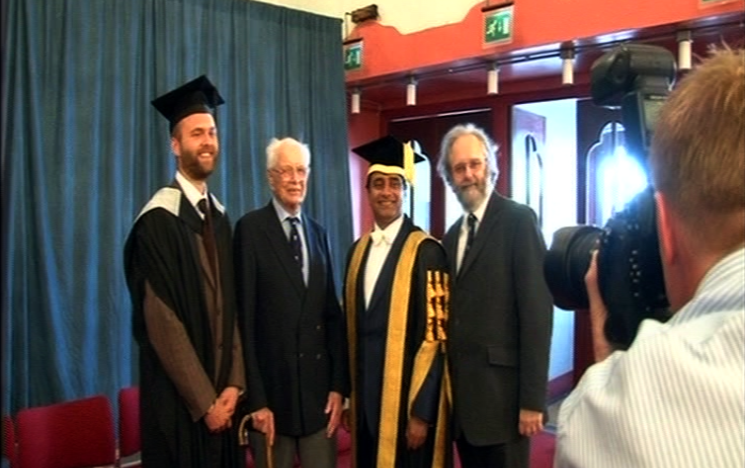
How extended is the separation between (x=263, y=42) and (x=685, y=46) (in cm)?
210

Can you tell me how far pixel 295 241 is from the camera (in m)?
2.32

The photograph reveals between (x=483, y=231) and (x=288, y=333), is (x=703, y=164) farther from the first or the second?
(x=288, y=333)

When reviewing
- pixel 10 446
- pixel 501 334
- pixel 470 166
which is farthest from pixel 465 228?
pixel 10 446

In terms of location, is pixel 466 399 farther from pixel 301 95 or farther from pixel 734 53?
pixel 301 95

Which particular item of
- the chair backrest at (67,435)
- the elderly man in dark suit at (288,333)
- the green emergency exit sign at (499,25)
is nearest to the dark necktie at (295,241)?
the elderly man in dark suit at (288,333)

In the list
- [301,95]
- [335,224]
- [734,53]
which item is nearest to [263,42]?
[301,95]

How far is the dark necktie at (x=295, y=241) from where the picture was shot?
230cm

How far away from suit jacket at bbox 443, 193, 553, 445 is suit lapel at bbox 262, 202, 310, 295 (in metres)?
0.50

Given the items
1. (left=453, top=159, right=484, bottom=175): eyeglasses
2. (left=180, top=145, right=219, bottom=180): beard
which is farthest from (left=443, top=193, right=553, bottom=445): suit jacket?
(left=180, top=145, right=219, bottom=180): beard

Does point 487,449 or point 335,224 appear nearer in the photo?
point 487,449

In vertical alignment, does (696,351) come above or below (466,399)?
above

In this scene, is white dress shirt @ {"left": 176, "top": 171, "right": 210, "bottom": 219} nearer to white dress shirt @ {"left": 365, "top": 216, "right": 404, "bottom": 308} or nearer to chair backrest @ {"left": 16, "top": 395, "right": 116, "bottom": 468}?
white dress shirt @ {"left": 365, "top": 216, "right": 404, "bottom": 308}

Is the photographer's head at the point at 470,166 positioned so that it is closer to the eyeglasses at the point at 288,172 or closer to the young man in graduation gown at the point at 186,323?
the eyeglasses at the point at 288,172

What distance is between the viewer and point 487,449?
7.30 feet
